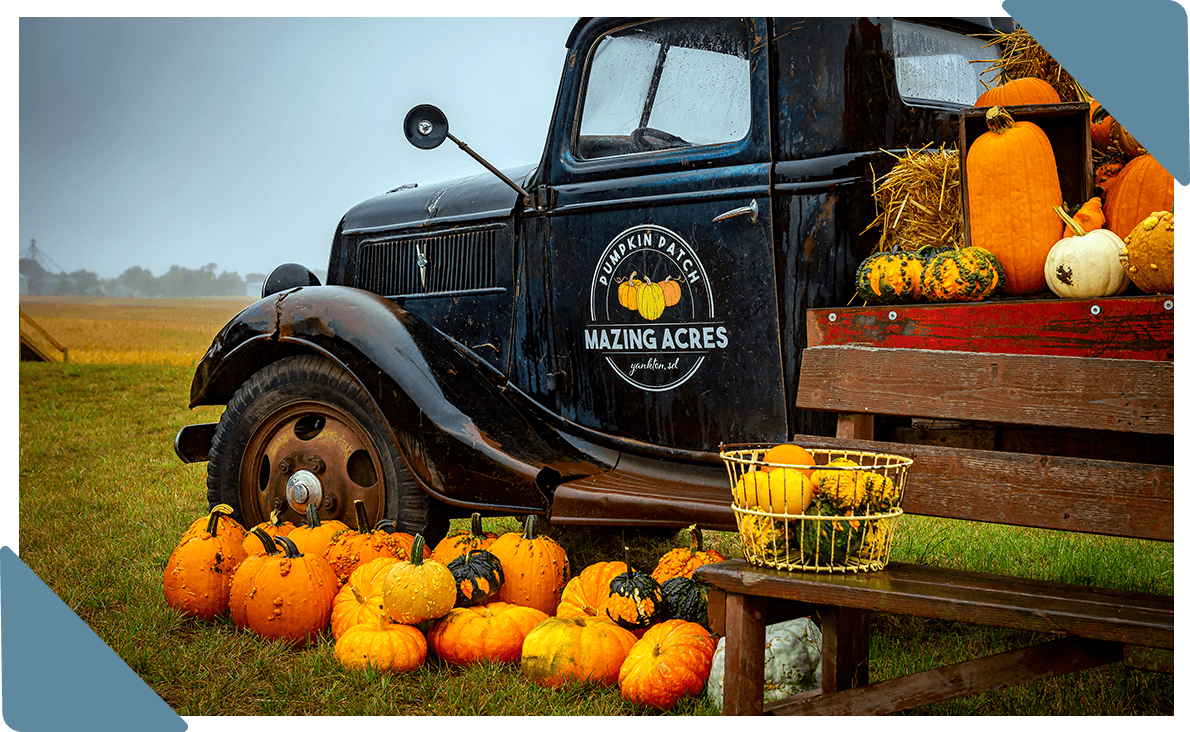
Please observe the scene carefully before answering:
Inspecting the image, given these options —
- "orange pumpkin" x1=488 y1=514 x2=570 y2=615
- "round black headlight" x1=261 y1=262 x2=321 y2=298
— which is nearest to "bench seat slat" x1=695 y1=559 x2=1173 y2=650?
"orange pumpkin" x1=488 y1=514 x2=570 y2=615

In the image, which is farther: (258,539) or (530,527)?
(258,539)

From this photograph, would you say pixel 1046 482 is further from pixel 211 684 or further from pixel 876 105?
pixel 211 684

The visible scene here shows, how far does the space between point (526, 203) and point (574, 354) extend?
0.61 meters

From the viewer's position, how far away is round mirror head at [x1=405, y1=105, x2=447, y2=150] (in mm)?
3189

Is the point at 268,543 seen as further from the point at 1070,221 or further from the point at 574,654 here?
the point at 1070,221

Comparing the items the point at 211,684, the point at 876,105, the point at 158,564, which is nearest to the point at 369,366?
the point at 211,684

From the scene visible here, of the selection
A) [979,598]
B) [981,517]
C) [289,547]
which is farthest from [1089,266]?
[289,547]

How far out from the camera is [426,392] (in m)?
3.12

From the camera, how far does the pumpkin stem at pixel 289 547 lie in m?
2.92

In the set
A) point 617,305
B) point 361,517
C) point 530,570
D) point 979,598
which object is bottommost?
point 530,570

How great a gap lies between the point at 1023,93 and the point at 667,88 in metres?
1.15

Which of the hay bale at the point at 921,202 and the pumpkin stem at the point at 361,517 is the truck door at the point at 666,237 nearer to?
the hay bale at the point at 921,202

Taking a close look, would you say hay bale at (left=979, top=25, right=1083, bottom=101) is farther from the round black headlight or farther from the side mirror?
the round black headlight

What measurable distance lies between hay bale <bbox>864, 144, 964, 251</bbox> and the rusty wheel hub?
191cm
